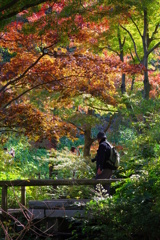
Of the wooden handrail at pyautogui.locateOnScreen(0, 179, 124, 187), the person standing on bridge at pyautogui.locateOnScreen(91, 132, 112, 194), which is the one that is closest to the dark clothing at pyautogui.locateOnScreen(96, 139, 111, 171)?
the person standing on bridge at pyautogui.locateOnScreen(91, 132, 112, 194)

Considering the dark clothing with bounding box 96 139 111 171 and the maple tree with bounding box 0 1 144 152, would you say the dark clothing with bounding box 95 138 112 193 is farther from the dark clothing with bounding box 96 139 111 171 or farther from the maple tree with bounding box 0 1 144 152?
the maple tree with bounding box 0 1 144 152

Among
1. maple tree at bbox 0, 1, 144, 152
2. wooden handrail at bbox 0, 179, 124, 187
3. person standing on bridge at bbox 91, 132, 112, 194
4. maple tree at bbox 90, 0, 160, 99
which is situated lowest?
wooden handrail at bbox 0, 179, 124, 187

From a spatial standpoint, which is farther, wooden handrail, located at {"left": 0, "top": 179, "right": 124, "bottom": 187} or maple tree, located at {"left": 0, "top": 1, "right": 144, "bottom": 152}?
maple tree, located at {"left": 0, "top": 1, "right": 144, "bottom": 152}

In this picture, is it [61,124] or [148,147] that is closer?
[61,124]

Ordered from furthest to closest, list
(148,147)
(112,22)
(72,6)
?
(112,22) → (148,147) → (72,6)

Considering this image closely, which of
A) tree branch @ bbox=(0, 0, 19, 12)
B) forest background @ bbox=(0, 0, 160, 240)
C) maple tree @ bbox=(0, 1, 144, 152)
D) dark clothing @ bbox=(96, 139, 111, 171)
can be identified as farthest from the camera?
maple tree @ bbox=(0, 1, 144, 152)

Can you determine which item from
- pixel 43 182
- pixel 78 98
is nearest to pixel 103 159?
pixel 43 182

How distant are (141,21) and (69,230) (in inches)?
400

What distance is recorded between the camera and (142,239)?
6195 mm

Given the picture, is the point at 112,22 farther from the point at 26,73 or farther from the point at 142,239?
the point at 142,239

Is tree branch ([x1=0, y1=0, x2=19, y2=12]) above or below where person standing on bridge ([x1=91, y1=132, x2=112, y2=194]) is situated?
above

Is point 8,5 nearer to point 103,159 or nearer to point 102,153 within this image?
point 102,153

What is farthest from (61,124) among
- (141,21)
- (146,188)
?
(141,21)

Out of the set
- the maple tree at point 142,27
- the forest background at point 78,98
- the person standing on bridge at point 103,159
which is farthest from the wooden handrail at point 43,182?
the maple tree at point 142,27
